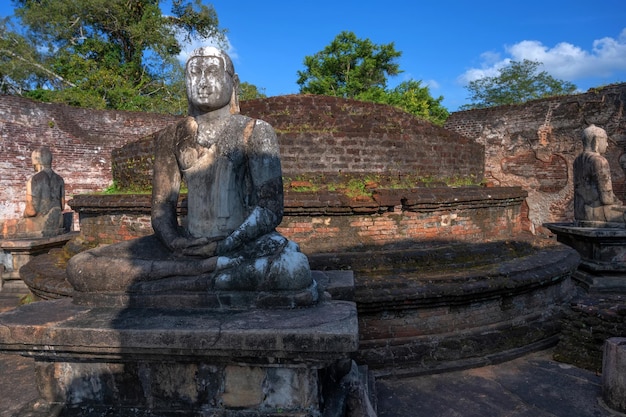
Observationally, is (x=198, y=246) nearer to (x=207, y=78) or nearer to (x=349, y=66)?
(x=207, y=78)

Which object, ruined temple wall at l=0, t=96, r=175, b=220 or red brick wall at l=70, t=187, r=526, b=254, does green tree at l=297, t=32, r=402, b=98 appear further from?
red brick wall at l=70, t=187, r=526, b=254

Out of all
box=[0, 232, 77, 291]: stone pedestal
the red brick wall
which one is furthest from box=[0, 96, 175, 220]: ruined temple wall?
the red brick wall

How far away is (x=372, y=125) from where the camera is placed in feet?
18.2

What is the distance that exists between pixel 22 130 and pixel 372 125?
31.8 feet

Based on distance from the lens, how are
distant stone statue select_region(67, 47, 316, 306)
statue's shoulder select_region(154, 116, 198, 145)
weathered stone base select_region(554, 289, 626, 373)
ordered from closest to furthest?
distant stone statue select_region(67, 47, 316, 306) < statue's shoulder select_region(154, 116, 198, 145) < weathered stone base select_region(554, 289, 626, 373)

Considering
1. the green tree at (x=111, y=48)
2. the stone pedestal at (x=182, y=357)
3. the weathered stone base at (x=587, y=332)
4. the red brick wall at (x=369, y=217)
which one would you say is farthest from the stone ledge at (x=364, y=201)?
the green tree at (x=111, y=48)

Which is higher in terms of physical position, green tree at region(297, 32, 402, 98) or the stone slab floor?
green tree at region(297, 32, 402, 98)

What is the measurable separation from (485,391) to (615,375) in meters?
0.90

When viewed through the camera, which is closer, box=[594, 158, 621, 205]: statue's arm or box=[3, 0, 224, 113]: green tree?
box=[594, 158, 621, 205]: statue's arm

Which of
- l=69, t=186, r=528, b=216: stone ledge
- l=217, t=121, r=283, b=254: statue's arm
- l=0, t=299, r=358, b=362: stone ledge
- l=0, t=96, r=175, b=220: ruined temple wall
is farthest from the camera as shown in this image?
l=0, t=96, r=175, b=220: ruined temple wall

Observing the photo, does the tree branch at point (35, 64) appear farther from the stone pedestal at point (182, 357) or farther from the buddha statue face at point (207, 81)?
the stone pedestal at point (182, 357)

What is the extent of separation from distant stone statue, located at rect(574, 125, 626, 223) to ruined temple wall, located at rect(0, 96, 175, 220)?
10910 mm

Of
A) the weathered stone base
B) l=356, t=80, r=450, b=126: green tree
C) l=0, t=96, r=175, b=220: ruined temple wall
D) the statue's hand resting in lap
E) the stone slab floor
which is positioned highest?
l=356, t=80, r=450, b=126: green tree

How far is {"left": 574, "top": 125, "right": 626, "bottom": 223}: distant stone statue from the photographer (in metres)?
6.64
